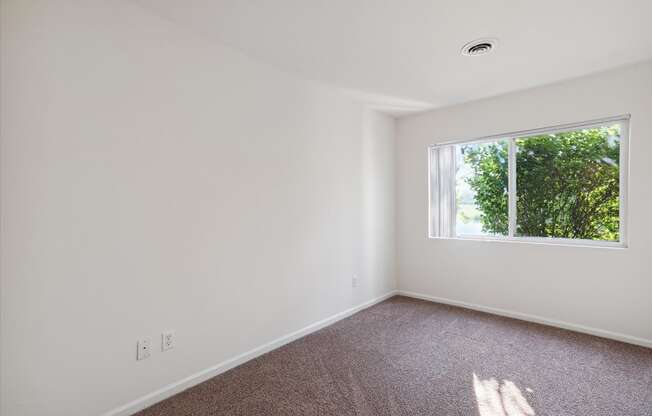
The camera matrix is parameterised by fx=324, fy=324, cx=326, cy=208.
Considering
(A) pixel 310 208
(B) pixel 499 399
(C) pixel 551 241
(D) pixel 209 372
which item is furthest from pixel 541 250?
(D) pixel 209 372

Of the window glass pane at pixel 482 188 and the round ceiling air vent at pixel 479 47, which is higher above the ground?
the round ceiling air vent at pixel 479 47

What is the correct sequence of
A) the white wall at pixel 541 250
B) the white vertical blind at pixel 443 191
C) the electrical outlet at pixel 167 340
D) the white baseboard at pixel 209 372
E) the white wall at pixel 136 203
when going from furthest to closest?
the white vertical blind at pixel 443 191 → the white wall at pixel 541 250 → the electrical outlet at pixel 167 340 → the white baseboard at pixel 209 372 → the white wall at pixel 136 203

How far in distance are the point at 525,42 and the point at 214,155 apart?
233 cm

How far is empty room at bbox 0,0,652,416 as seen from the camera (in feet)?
5.23

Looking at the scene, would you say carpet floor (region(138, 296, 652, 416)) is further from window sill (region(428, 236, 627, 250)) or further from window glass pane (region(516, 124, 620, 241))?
window glass pane (region(516, 124, 620, 241))

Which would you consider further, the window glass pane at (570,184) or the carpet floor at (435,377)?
the window glass pane at (570,184)

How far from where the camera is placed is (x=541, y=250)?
3.15m

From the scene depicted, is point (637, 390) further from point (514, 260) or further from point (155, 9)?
point (155, 9)

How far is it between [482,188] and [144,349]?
3.51m

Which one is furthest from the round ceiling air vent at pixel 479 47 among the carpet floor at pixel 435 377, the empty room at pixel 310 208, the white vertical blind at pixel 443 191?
the carpet floor at pixel 435 377

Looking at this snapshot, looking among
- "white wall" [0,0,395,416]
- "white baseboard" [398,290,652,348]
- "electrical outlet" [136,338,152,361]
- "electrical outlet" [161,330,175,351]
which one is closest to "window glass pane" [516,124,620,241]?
"white baseboard" [398,290,652,348]

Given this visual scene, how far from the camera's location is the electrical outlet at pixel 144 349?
1.86 m

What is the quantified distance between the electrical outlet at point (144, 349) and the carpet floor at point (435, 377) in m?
0.30

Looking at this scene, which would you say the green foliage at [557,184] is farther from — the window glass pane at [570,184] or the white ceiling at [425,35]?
the white ceiling at [425,35]
